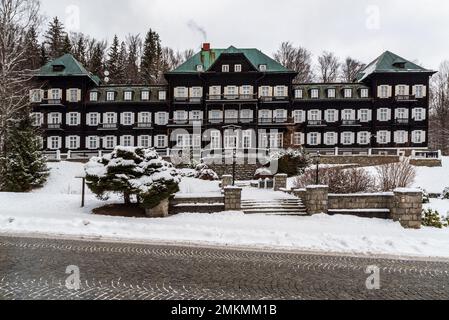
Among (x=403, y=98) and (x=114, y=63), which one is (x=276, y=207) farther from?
(x=114, y=63)

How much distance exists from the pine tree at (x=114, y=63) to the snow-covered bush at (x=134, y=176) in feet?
161

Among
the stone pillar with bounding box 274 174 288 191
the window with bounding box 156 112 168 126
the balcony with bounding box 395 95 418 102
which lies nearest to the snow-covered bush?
the stone pillar with bounding box 274 174 288 191

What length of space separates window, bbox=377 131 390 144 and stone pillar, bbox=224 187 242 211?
114 ft

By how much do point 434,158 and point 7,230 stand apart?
119 feet

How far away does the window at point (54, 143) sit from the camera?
4566 centimetres

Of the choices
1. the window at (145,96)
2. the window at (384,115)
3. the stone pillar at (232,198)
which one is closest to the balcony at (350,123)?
the window at (384,115)

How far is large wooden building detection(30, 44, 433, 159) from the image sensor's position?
44.8 m

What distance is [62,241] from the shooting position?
1121 centimetres

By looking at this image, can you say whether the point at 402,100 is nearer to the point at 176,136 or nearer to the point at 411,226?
the point at 176,136

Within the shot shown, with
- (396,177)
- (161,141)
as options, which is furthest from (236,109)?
(396,177)

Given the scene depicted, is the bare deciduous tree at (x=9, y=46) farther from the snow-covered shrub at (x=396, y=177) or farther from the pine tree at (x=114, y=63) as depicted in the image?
the pine tree at (x=114, y=63)

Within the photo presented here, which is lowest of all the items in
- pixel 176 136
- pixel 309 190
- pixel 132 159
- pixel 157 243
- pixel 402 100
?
pixel 157 243
